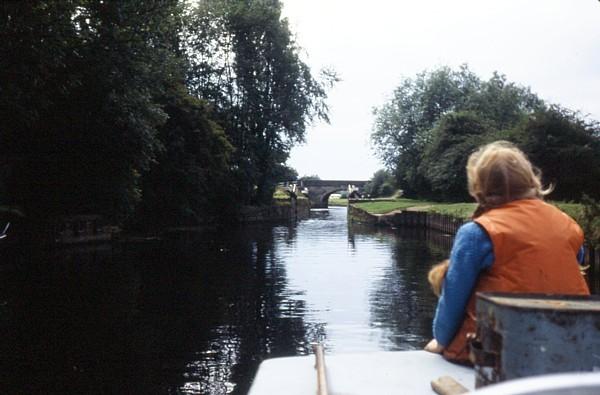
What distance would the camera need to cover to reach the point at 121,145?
24078 mm

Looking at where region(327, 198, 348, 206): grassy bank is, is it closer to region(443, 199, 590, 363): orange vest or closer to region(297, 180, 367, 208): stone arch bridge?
region(297, 180, 367, 208): stone arch bridge

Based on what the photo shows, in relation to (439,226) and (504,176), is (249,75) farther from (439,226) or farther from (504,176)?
(504,176)

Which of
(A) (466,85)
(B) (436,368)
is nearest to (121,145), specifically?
(B) (436,368)

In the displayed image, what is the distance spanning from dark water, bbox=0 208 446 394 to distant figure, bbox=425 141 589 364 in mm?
5241

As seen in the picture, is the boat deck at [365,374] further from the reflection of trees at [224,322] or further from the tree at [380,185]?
the tree at [380,185]

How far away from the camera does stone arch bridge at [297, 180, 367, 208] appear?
10144 cm

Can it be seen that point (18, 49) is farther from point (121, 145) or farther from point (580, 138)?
point (580, 138)

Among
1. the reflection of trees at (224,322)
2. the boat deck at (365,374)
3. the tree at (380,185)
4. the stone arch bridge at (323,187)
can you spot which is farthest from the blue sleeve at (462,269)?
the stone arch bridge at (323,187)

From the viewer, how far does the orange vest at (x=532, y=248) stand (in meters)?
2.69

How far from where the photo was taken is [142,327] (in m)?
10.9

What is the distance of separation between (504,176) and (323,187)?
99859mm

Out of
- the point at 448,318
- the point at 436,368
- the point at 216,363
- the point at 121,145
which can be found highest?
the point at 121,145

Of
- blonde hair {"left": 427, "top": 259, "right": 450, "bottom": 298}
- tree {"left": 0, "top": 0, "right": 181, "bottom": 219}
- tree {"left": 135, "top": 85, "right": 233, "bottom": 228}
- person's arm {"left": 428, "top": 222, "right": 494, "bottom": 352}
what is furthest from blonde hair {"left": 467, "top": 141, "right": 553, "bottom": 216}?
tree {"left": 135, "top": 85, "right": 233, "bottom": 228}

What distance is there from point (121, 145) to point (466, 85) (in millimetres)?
54486
